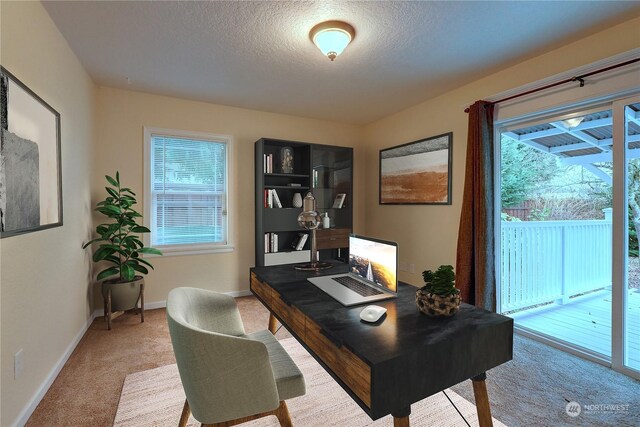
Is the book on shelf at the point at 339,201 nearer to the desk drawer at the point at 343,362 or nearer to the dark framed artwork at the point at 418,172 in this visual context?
the dark framed artwork at the point at 418,172

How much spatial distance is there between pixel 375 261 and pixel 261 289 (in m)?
0.79

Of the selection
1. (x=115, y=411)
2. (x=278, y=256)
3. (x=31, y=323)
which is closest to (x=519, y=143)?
(x=278, y=256)

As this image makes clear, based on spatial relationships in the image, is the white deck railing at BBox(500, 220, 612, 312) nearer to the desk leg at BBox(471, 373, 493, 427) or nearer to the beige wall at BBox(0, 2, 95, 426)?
the desk leg at BBox(471, 373, 493, 427)

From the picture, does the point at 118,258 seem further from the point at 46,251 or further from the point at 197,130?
the point at 197,130

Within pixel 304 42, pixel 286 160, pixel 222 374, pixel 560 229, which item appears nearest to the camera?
pixel 222 374

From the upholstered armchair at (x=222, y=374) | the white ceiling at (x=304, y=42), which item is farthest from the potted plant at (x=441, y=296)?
the white ceiling at (x=304, y=42)

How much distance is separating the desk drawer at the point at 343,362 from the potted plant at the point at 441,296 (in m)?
0.44

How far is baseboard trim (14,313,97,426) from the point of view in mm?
1640

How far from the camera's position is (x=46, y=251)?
194cm

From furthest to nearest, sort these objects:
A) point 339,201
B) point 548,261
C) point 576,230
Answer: point 339,201 < point 548,261 < point 576,230

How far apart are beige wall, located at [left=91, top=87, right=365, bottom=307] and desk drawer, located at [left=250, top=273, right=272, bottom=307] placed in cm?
191

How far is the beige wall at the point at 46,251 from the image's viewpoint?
1.53 m

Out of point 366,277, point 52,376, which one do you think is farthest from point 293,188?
point 52,376

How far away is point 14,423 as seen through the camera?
1549 millimetres
